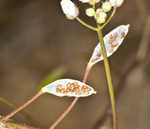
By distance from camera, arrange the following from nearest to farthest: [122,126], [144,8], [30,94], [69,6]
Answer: [69,6] < [144,8] < [122,126] < [30,94]

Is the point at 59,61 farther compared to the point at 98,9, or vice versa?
the point at 59,61

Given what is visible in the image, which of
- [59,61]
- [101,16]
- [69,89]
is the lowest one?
[59,61]

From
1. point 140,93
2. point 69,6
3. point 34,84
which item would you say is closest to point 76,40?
point 34,84

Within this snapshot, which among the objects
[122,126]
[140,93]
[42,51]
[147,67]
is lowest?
[122,126]

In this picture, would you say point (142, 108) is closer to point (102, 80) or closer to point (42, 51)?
point (102, 80)

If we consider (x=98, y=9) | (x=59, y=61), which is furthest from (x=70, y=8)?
(x=59, y=61)

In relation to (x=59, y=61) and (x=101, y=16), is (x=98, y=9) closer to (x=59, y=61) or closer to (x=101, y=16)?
(x=101, y=16)

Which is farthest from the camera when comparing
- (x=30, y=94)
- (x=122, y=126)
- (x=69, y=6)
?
(x=30, y=94)
